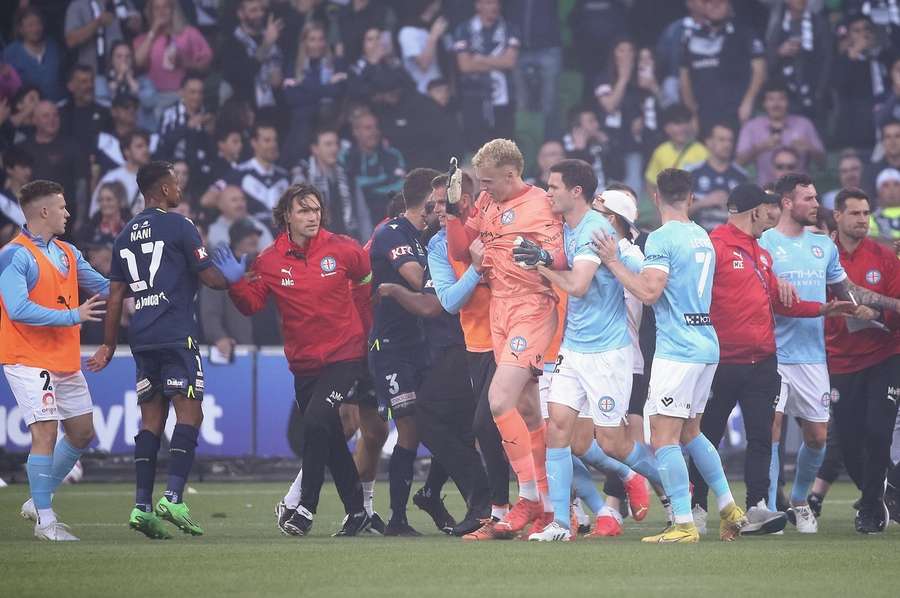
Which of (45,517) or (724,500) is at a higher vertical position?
(724,500)

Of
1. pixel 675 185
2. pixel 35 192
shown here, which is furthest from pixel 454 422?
pixel 35 192

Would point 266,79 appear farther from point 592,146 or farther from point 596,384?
point 596,384

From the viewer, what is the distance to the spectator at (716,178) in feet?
64.8

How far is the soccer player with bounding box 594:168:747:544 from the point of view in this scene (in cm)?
975

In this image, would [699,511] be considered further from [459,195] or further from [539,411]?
[459,195]

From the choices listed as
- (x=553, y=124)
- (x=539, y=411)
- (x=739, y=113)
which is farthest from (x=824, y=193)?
(x=539, y=411)

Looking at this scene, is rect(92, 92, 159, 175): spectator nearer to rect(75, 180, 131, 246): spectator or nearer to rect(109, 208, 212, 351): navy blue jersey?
rect(75, 180, 131, 246): spectator

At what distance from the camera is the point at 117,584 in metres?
7.54

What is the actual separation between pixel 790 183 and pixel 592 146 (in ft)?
29.2

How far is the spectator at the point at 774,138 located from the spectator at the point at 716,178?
13.8 inches

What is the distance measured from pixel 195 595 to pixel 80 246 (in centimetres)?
1230

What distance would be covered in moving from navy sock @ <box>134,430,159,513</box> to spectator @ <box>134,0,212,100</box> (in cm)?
1140

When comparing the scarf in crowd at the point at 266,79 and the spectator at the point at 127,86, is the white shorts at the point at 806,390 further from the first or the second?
the spectator at the point at 127,86

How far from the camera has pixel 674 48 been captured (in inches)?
840
